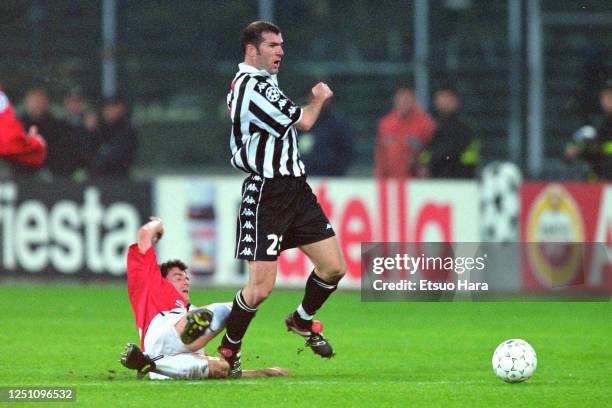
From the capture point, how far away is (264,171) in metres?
8.78

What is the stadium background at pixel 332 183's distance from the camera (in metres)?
10.6

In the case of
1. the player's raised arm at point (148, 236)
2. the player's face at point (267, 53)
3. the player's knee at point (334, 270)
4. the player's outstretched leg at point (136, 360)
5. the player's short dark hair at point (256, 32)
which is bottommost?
the player's outstretched leg at point (136, 360)

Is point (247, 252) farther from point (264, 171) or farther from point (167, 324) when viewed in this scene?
point (167, 324)

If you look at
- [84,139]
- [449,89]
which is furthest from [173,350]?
[84,139]

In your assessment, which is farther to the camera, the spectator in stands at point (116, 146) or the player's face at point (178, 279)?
the spectator in stands at point (116, 146)

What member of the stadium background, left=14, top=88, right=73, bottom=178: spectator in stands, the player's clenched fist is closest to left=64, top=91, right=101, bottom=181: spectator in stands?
left=14, top=88, right=73, bottom=178: spectator in stands

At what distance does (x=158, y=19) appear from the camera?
1819 cm

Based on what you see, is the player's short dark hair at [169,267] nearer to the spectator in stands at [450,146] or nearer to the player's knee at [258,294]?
the player's knee at [258,294]

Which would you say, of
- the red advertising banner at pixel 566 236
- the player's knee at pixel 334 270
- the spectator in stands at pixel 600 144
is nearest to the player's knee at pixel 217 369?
the player's knee at pixel 334 270

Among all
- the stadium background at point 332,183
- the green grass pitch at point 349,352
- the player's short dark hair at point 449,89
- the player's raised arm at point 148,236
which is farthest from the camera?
the player's short dark hair at point 449,89

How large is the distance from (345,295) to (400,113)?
244 cm

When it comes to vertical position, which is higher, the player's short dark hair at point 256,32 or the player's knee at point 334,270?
the player's short dark hair at point 256,32

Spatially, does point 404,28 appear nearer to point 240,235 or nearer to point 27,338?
point 27,338

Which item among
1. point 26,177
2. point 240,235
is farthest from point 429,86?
point 240,235
